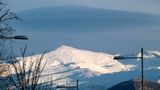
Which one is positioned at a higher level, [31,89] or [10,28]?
[10,28]

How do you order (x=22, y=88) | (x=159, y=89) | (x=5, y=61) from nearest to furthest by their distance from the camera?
(x=5, y=61), (x=22, y=88), (x=159, y=89)

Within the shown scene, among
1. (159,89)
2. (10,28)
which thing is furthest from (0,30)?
(159,89)

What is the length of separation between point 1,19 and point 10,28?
0.70 meters

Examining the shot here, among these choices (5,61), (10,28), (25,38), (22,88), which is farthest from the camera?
(22,88)

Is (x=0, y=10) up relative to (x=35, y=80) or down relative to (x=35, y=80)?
up

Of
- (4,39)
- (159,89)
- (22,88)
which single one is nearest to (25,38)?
(4,39)

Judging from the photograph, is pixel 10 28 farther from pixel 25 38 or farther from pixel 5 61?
pixel 5 61

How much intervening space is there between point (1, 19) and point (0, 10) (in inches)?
17.8

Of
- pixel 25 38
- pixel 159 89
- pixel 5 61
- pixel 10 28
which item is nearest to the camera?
pixel 10 28

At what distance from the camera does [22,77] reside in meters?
39.4

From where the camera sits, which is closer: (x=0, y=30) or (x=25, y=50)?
(x=0, y=30)

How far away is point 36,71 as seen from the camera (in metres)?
40.9

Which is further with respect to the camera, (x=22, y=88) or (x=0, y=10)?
(x=22, y=88)

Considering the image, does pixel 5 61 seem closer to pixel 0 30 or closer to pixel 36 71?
pixel 0 30
